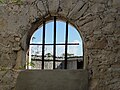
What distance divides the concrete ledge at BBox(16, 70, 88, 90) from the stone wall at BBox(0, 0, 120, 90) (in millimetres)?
116

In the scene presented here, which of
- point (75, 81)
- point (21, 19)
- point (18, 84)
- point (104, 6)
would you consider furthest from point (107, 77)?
point (21, 19)

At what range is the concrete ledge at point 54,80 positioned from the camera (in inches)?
146

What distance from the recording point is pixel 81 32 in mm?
3799

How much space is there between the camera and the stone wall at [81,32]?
3.69 m

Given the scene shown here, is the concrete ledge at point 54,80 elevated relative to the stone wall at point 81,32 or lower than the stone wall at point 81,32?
lower

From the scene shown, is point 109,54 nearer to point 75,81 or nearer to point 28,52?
point 75,81

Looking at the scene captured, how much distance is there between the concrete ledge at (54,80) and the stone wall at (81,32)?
116 mm

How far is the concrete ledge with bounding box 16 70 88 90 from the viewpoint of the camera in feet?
12.2

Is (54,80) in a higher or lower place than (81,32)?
lower

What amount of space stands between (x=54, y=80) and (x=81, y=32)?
33.0 inches

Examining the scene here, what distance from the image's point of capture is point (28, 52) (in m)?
4.11

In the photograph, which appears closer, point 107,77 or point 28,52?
point 107,77

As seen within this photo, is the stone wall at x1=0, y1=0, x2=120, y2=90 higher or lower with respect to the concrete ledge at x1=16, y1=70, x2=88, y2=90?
higher

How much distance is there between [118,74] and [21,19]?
171cm
